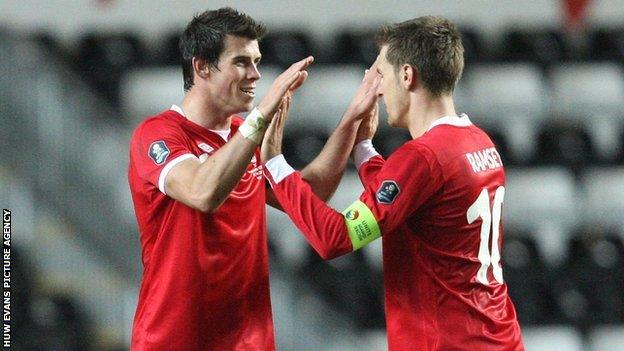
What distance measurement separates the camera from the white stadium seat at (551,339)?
15.4 ft

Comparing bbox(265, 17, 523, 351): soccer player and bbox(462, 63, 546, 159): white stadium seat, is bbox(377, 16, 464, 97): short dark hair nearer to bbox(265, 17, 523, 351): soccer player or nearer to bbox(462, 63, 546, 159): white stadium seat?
bbox(265, 17, 523, 351): soccer player

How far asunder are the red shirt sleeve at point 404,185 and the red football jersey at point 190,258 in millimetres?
356

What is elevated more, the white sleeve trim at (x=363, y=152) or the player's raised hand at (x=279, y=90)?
the player's raised hand at (x=279, y=90)

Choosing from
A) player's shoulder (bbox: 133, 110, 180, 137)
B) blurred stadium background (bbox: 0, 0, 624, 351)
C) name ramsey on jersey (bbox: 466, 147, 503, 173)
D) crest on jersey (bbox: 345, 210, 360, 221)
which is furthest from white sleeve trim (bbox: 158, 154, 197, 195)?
blurred stadium background (bbox: 0, 0, 624, 351)

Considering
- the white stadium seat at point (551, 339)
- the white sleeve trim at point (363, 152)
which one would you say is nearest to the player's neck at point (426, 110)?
the white sleeve trim at point (363, 152)

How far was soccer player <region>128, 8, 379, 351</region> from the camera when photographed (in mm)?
2709

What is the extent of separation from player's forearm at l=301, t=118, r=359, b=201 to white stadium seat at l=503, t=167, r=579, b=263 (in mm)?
2046

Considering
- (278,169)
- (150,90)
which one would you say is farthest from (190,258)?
(150,90)

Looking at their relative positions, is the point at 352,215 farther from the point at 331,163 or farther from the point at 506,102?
the point at 506,102

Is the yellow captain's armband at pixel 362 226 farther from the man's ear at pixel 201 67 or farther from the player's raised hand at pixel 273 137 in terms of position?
the man's ear at pixel 201 67

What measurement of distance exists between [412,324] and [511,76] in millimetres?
2858

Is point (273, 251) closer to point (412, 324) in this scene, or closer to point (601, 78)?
point (601, 78)

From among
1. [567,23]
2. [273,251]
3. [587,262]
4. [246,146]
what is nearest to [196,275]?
[246,146]

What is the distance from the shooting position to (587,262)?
4.98 meters
